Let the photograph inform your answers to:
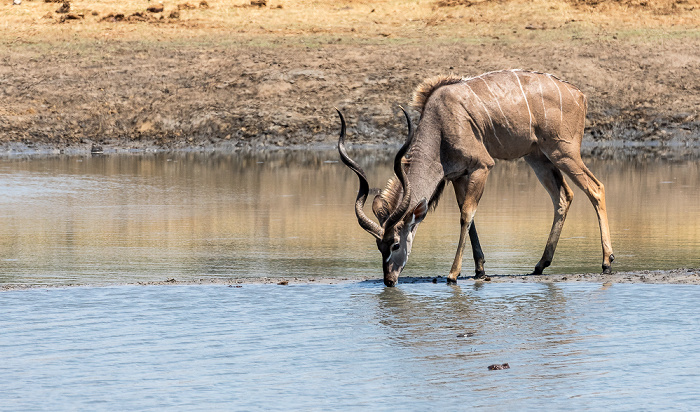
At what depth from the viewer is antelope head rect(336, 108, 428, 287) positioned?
9711 millimetres

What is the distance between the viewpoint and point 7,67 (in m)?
28.9

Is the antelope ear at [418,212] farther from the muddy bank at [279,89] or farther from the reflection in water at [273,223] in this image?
the muddy bank at [279,89]

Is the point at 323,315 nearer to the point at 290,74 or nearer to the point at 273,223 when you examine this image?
the point at 273,223

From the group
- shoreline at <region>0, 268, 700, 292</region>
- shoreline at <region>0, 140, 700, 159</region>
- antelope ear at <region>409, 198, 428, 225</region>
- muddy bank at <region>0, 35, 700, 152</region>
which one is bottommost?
shoreline at <region>0, 268, 700, 292</region>

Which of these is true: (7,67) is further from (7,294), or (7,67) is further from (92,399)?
(92,399)

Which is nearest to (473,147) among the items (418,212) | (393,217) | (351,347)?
(418,212)

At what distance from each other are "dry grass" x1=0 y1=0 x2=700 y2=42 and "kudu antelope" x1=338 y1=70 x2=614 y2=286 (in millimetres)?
20531

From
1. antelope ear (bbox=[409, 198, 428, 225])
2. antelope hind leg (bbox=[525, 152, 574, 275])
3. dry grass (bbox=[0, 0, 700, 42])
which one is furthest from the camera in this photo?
dry grass (bbox=[0, 0, 700, 42])

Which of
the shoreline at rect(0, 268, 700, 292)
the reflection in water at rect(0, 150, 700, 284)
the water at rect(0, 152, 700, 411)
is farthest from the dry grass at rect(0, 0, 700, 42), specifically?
the shoreline at rect(0, 268, 700, 292)

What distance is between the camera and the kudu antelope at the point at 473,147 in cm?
991

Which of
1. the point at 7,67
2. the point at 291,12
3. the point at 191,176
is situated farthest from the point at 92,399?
the point at 291,12

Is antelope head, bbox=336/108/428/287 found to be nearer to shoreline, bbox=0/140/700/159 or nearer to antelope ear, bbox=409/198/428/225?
antelope ear, bbox=409/198/428/225

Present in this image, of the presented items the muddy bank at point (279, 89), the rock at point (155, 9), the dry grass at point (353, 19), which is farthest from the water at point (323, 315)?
the rock at point (155, 9)

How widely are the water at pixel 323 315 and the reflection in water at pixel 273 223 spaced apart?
0.16 ft
